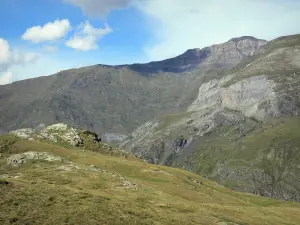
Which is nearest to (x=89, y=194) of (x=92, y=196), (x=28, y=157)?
(x=92, y=196)

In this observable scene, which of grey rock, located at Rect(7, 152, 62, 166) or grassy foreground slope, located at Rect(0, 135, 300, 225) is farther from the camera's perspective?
grey rock, located at Rect(7, 152, 62, 166)

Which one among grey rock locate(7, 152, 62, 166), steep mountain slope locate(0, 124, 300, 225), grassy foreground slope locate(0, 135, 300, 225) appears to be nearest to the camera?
grassy foreground slope locate(0, 135, 300, 225)

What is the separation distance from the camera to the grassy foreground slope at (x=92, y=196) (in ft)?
Answer: 145

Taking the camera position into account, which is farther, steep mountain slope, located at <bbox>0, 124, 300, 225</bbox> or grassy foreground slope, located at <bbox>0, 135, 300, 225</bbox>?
steep mountain slope, located at <bbox>0, 124, 300, 225</bbox>

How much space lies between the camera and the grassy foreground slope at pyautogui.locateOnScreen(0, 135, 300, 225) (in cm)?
4431

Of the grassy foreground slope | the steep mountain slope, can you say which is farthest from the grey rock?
the steep mountain slope

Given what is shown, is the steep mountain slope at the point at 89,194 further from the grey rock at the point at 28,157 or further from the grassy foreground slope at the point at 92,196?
the grey rock at the point at 28,157

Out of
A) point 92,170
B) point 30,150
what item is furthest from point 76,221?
point 30,150

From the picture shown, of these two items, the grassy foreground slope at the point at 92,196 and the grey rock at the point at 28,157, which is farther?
the grey rock at the point at 28,157

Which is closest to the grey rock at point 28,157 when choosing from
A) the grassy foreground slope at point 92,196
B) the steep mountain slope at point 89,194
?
the grassy foreground slope at point 92,196

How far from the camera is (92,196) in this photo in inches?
2239

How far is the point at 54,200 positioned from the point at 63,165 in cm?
4804

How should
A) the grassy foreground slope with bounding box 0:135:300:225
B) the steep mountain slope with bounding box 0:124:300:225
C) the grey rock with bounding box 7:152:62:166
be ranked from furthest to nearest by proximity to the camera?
the grey rock with bounding box 7:152:62:166
the steep mountain slope with bounding box 0:124:300:225
the grassy foreground slope with bounding box 0:135:300:225

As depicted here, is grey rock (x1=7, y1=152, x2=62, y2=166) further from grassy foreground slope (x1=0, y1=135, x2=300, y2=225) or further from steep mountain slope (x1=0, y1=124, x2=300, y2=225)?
steep mountain slope (x1=0, y1=124, x2=300, y2=225)
